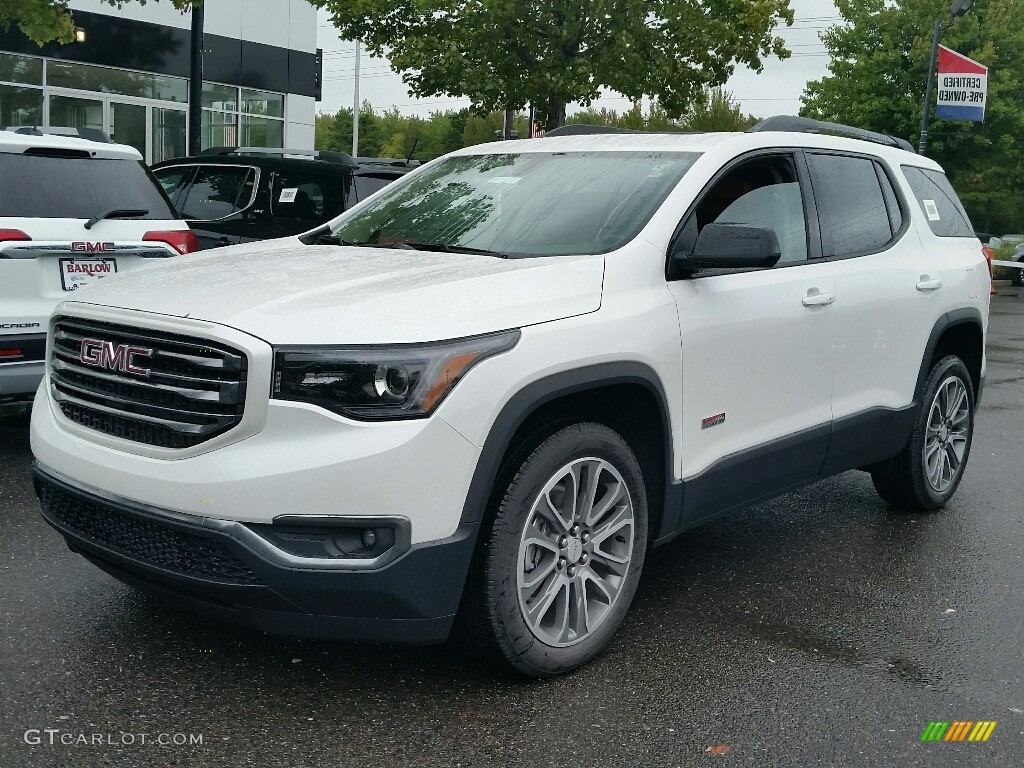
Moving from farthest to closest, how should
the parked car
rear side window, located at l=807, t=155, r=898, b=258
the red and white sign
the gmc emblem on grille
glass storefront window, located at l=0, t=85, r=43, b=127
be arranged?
glass storefront window, located at l=0, t=85, r=43, b=127, the red and white sign, the parked car, rear side window, located at l=807, t=155, r=898, b=258, the gmc emblem on grille

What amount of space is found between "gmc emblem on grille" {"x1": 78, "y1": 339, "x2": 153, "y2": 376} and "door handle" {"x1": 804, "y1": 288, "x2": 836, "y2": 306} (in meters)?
2.61

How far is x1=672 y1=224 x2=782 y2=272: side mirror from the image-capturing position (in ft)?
13.4

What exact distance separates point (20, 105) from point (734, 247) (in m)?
21.7

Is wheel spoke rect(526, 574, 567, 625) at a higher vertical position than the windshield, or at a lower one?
lower

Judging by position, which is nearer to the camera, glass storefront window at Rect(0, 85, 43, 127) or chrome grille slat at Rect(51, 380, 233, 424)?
chrome grille slat at Rect(51, 380, 233, 424)

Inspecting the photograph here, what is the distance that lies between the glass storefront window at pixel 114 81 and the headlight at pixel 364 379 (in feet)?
72.4

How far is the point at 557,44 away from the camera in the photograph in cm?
1806

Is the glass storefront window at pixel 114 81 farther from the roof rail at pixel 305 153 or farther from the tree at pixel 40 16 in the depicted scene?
the roof rail at pixel 305 153

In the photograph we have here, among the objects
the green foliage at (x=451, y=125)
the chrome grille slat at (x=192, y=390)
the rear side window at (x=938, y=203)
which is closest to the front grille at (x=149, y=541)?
the chrome grille slat at (x=192, y=390)

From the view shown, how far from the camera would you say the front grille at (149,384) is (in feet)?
10.9

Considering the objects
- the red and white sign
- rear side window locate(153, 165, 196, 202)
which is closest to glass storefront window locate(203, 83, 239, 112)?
the red and white sign

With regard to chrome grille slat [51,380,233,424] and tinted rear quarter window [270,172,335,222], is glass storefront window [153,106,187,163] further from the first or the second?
chrome grille slat [51,380,233,424]

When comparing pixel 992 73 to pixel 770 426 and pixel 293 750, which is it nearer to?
pixel 770 426

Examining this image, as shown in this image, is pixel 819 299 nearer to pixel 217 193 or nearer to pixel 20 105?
pixel 217 193
